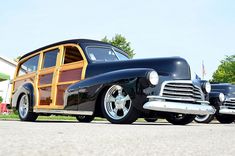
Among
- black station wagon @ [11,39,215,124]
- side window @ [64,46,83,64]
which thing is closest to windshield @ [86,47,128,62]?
black station wagon @ [11,39,215,124]

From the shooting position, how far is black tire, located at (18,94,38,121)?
884 cm

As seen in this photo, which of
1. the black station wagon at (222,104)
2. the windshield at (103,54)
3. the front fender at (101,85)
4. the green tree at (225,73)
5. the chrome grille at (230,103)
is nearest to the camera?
the front fender at (101,85)

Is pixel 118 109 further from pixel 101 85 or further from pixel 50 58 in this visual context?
pixel 50 58

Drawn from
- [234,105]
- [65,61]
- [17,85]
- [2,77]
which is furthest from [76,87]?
[2,77]

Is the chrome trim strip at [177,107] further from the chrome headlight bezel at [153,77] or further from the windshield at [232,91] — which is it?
the windshield at [232,91]

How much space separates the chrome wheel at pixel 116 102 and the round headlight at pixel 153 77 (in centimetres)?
48

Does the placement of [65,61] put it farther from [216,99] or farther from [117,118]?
[216,99]

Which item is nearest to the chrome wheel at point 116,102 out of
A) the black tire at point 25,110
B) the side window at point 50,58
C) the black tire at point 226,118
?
the side window at point 50,58

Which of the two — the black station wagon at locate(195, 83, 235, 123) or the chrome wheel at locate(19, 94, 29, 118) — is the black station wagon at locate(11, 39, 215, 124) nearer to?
the chrome wheel at locate(19, 94, 29, 118)

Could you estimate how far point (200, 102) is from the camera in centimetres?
713

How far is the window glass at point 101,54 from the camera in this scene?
795 centimetres

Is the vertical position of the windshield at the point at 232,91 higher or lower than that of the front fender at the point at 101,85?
higher

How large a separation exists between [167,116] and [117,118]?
1.17m

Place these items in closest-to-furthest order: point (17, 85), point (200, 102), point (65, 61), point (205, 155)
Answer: point (205, 155), point (200, 102), point (65, 61), point (17, 85)
